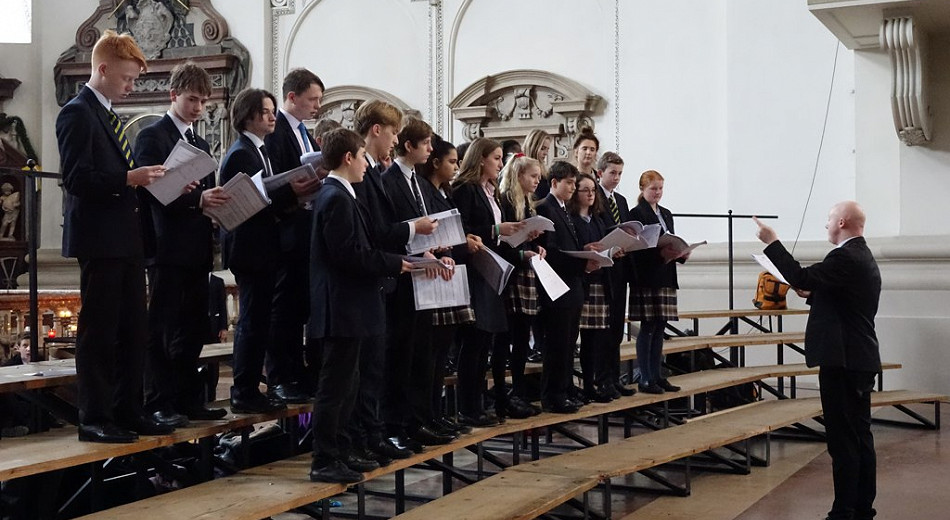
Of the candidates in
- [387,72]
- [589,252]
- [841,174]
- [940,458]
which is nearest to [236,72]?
[387,72]

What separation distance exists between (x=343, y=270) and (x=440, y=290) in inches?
23.7

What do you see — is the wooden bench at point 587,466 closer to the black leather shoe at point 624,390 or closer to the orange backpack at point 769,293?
the black leather shoe at point 624,390

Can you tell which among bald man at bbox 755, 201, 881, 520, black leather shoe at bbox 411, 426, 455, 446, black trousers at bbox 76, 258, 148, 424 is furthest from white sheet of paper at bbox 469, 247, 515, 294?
black trousers at bbox 76, 258, 148, 424

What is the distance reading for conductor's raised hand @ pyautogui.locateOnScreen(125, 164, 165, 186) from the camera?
3777 millimetres

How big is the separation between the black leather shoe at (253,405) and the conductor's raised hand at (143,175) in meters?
1.08

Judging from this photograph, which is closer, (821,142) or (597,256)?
(597,256)

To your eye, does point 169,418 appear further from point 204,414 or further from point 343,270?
point 343,270

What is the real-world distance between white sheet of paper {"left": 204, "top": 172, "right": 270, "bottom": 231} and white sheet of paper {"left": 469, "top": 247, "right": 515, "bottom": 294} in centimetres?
119

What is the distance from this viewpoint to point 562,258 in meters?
5.77

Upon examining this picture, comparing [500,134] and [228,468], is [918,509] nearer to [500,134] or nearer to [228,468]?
[228,468]

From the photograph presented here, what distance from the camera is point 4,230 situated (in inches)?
498

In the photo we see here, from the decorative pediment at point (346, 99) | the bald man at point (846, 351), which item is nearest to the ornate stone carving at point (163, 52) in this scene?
the decorative pediment at point (346, 99)

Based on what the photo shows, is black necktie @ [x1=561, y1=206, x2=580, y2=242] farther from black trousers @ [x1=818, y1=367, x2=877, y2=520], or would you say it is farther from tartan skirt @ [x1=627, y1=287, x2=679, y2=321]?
black trousers @ [x1=818, y1=367, x2=877, y2=520]

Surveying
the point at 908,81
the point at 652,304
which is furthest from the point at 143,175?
the point at 908,81
